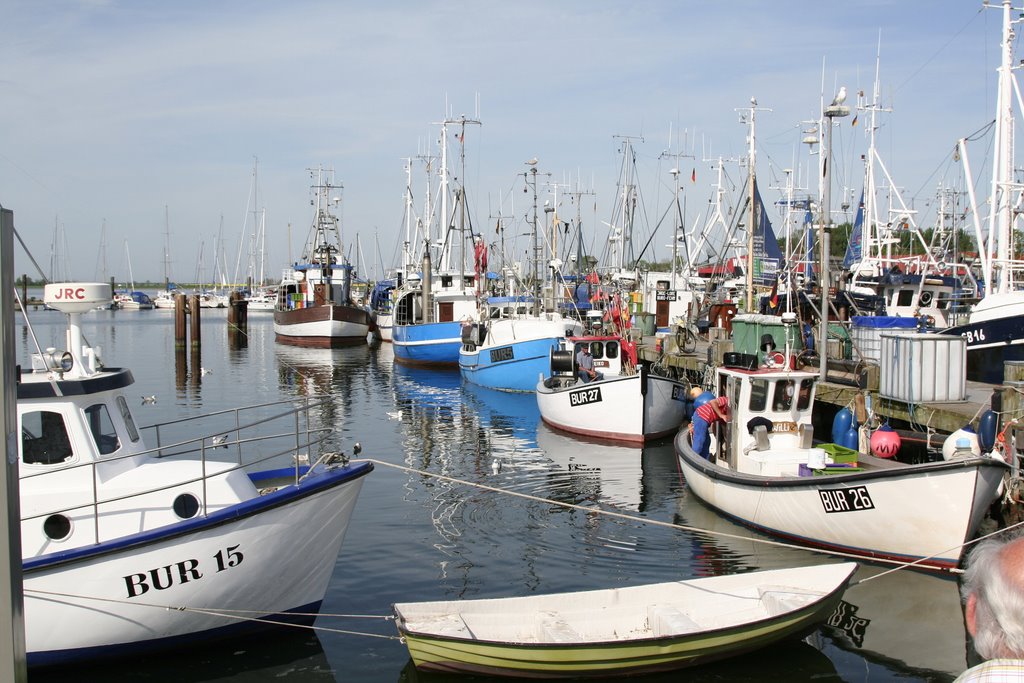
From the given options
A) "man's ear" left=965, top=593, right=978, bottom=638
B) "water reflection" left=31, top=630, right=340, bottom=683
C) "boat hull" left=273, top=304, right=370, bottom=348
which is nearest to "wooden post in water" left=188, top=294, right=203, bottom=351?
"boat hull" left=273, top=304, right=370, bottom=348

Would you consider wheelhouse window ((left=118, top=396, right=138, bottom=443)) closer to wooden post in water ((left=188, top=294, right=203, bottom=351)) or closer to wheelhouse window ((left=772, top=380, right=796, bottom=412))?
wheelhouse window ((left=772, top=380, right=796, bottom=412))

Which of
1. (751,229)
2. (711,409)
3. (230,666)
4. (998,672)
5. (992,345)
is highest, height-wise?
(751,229)

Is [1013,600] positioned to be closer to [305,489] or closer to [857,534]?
[305,489]

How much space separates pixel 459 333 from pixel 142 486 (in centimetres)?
3395

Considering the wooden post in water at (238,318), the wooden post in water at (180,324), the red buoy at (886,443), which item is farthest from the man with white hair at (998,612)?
the wooden post in water at (238,318)

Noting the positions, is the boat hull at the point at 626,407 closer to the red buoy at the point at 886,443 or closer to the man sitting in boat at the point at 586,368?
the man sitting in boat at the point at 586,368

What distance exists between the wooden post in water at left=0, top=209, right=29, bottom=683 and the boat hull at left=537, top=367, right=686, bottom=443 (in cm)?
1772

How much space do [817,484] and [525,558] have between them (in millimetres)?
4299

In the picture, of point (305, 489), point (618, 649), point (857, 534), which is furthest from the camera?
point (857, 534)

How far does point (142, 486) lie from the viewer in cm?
955

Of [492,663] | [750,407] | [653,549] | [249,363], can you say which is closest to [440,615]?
[492,663]

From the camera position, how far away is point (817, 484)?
12336 mm

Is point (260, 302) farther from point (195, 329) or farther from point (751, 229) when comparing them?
point (751, 229)

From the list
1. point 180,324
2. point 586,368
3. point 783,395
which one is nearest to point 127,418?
point 783,395
